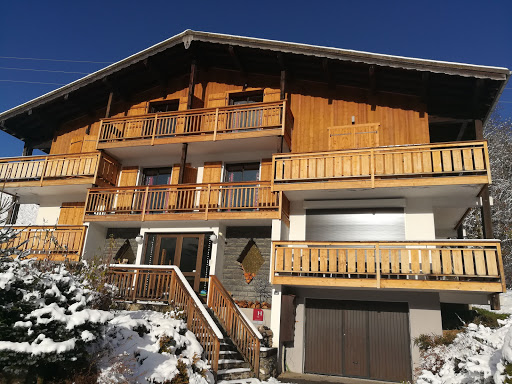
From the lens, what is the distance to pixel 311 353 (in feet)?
43.6

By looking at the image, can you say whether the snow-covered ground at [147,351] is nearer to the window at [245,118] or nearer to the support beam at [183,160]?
the support beam at [183,160]

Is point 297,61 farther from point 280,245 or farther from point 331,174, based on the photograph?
point 280,245

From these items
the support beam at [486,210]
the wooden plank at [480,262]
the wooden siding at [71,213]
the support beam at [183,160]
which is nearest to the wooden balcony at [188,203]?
the support beam at [183,160]

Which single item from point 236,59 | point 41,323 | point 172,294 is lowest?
point 41,323

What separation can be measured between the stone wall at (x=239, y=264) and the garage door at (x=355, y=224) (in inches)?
66.4

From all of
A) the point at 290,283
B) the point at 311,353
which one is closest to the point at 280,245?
the point at 290,283

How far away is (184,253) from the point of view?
1514cm

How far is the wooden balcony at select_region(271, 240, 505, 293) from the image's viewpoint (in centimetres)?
1095

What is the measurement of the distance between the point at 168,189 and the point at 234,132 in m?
3.45

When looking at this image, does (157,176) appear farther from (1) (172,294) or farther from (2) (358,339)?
(2) (358,339)

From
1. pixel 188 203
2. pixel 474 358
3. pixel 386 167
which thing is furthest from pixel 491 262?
pixel 188 203

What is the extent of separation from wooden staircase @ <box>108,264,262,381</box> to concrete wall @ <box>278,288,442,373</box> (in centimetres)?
223

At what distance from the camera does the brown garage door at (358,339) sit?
12.6 m

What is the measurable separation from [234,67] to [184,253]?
8600 millimetres
